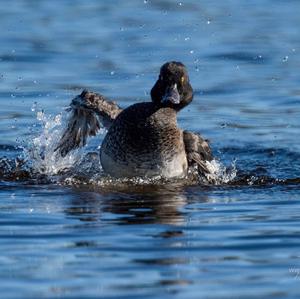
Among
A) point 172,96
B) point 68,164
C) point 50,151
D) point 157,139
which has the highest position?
point 172,96

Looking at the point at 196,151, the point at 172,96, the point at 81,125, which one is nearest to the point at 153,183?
the point at 196,151

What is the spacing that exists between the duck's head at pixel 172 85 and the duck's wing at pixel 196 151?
0.48m

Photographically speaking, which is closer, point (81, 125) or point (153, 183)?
point (153, 183)

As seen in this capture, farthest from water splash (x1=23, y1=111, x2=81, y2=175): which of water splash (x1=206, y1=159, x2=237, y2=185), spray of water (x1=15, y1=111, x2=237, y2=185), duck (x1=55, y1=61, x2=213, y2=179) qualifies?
water splash (x1=206, y1=159, x2=237, y2=185)

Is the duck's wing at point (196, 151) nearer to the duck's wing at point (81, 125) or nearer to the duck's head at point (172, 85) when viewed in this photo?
the duck's head at point (172, 85)

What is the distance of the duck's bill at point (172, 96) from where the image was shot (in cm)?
1070

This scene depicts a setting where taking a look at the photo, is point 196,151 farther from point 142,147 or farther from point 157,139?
point 142,147

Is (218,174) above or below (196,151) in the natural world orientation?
below

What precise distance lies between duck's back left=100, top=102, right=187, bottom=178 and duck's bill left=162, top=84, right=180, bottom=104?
0.26m

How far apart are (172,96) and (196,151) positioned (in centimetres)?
77

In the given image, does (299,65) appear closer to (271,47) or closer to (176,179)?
(271,47)

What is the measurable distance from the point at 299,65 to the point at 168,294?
933cm

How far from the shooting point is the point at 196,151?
11305mm

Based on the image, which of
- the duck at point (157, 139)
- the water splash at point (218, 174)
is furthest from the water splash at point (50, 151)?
the water splash at point (218, 174)
